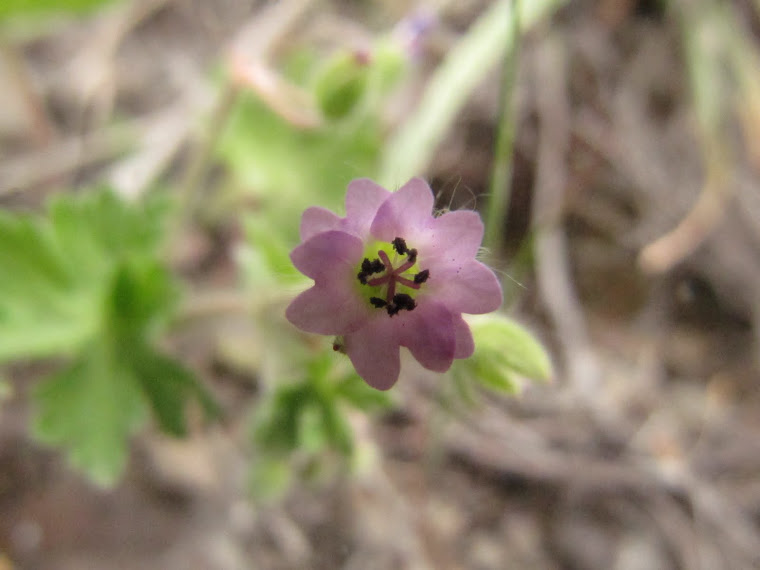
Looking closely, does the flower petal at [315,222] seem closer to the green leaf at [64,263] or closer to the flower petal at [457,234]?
the flower petal at [457,234]

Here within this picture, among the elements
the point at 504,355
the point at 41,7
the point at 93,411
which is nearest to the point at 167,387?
the point at 93,411

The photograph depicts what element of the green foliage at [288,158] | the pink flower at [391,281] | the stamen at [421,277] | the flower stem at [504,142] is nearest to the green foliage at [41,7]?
the green foliage at [288,158]

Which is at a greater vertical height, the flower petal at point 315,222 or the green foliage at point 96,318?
the green foliage at point 96,318

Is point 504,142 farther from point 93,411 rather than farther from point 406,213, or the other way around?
point 93,411

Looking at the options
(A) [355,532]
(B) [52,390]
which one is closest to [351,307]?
(B) [52,390]

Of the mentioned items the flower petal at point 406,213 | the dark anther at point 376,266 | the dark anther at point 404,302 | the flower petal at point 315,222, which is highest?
the flower petal at point 406,213

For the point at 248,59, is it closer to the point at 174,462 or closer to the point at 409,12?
the point at 409,12

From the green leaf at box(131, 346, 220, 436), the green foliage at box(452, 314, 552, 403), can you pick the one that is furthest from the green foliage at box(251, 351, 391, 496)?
the green foliage at box(452, 314, 552, 403)
